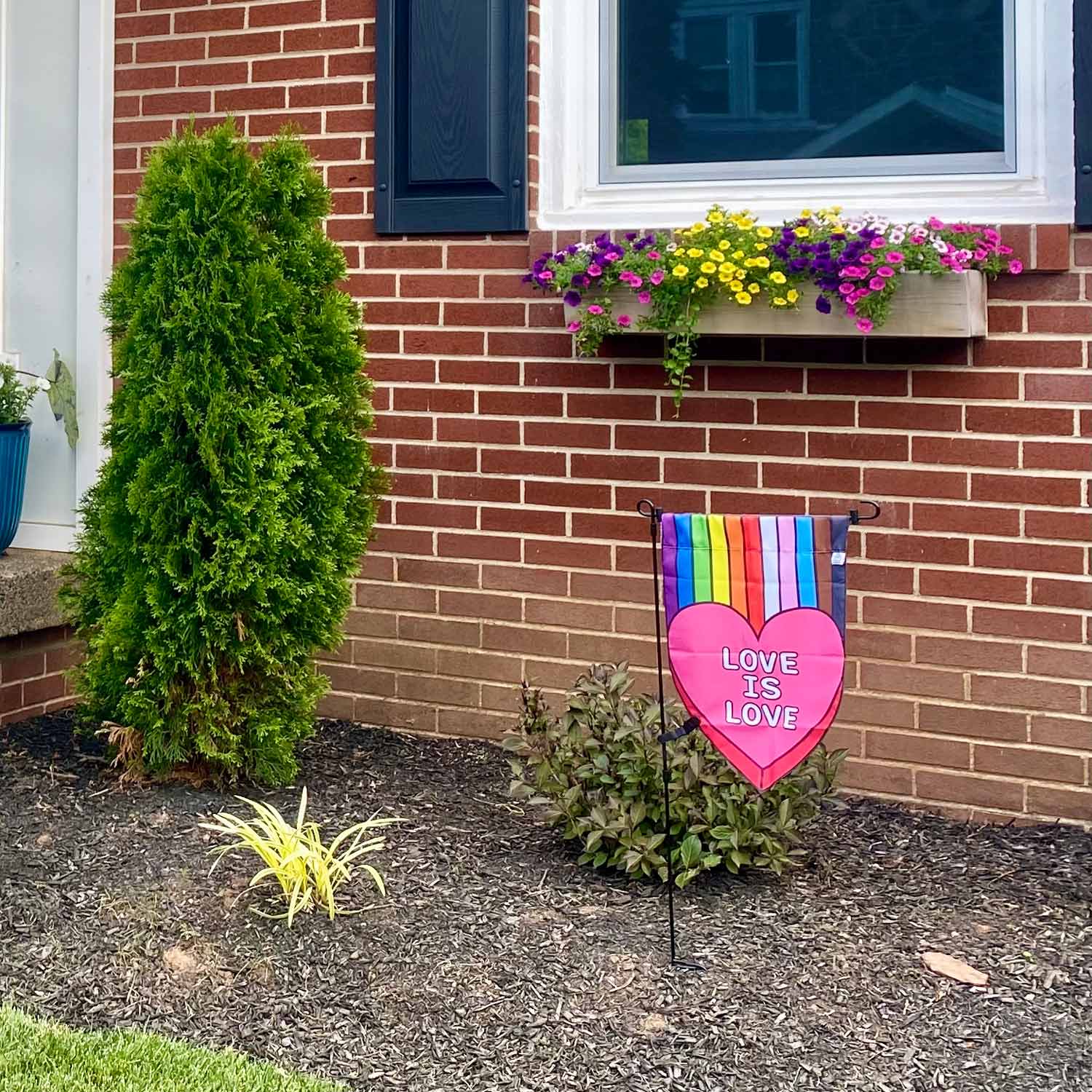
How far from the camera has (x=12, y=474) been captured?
509cm

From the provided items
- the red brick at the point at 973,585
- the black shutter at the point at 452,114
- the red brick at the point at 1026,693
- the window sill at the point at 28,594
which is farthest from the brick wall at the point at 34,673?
the red brick at the point at 1026,693

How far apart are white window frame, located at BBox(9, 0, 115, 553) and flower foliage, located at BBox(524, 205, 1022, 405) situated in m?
1.80

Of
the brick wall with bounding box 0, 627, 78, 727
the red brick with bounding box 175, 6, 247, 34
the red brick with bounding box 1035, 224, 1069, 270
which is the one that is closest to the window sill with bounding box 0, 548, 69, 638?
the brick wall with bounding box 0, 627, 78, 727

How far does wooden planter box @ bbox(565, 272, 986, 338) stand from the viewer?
3920 mm

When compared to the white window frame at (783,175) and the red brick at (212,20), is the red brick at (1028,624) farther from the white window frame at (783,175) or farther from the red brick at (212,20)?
the red brick at (212,20)

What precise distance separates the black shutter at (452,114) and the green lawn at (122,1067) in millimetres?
2817

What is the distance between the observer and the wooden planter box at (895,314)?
3.92 m

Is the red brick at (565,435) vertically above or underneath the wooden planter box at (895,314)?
underneath

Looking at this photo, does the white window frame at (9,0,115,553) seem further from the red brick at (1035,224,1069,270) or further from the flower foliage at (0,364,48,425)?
the red brick at (1035,224,1069,270)

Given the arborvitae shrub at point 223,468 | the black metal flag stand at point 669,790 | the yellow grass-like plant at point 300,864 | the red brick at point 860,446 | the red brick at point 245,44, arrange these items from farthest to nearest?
the red brick at point 245,44, the red brick at point 860,446, the arborvitae shrub at point 223,468, the yellow grass-like plant at point 300,864, the black metal flag stand at point 669,790

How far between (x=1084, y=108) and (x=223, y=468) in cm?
254

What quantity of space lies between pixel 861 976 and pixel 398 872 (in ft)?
3.88

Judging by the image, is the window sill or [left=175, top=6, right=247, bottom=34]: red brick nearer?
the window sill

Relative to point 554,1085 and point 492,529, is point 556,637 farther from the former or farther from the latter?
point 554,1085
